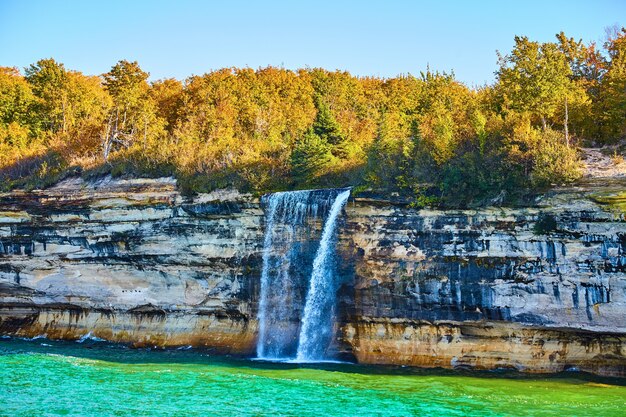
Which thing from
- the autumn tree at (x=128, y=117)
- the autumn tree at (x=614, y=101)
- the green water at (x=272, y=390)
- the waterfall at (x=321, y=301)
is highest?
the autumn tree at (x=128, y=117)

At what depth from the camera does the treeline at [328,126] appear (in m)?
29.2

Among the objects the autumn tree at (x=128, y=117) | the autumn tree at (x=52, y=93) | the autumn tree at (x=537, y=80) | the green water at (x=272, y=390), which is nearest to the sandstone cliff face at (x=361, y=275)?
the green water at (x=272, y=390)

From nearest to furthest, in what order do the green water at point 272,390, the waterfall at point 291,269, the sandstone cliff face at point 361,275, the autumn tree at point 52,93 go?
the green water at point 272,390, the sandstone cliff face at point 361,275, the waterfall at point 291,269, the autumn tree at point 52,93

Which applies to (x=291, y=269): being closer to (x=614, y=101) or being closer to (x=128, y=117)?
(x=614, y=101)

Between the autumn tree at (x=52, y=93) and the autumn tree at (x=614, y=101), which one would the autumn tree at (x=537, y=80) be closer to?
the autumn tree at (x=614, y=101)

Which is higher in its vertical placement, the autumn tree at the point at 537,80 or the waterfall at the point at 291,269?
the autumn tree at the point at 537,80

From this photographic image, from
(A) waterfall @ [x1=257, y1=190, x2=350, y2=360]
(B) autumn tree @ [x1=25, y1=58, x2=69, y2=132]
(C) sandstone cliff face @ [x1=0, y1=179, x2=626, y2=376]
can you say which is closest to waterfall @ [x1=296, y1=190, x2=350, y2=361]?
(A) waterfall @ [x1=257, y1=190, x2=350, y2=360]

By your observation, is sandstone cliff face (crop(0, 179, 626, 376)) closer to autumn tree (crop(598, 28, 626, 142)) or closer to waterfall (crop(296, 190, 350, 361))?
Result: waterfall (crop(296, 190, 350, 361))

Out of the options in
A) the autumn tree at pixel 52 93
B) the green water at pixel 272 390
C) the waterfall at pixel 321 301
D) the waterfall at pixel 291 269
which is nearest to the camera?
the green water at pixel 272 390

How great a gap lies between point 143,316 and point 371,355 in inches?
481

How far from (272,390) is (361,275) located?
27.1 feet

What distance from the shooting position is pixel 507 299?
27.2 meters

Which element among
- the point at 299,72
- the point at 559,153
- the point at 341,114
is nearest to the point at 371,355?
the point at 559,153

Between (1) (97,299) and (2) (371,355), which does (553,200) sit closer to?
(2) (371,355)
